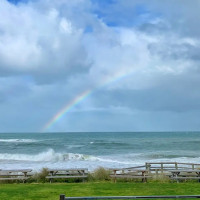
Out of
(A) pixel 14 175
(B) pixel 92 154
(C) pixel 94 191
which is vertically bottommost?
(C) pixel 94 191

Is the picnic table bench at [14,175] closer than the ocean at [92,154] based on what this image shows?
Yes

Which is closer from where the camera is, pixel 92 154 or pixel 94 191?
pixel 94 191

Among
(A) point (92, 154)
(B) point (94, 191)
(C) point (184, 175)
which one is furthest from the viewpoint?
(A) point (92, 154)

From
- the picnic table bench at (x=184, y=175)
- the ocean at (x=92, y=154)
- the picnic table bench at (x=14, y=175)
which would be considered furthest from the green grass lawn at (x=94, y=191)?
the ocean at (x=92, y=154)

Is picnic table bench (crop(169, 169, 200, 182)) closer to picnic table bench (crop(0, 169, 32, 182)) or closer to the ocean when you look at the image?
picnic table bench (crop(0, 169, 32, 182))

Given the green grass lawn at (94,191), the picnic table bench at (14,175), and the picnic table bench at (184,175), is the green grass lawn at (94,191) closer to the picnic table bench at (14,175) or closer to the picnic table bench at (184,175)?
the picnic table bench at (184,175)

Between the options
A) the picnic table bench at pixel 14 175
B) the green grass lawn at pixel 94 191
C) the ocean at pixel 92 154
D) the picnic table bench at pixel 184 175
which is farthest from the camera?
the ocean at pixel 92 154

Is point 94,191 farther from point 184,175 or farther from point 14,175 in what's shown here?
point 184,175

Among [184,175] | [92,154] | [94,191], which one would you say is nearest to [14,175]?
[94,191]

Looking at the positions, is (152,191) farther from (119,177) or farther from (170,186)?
(119,177)

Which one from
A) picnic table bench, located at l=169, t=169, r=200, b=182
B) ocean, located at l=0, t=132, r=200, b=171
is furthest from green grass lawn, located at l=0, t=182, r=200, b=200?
ocean, located at l=0, t=132, r=200, b=171

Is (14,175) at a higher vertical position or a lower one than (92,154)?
lower

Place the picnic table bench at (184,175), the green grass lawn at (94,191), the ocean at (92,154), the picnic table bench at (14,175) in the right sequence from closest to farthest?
the green grass lawn at (94,191)
the picnic table bench at (184,175)
the picnic table bench at (14,175)
the ocean at (92,154)

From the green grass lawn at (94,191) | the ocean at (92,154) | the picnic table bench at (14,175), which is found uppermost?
the ocean at (92,154)
